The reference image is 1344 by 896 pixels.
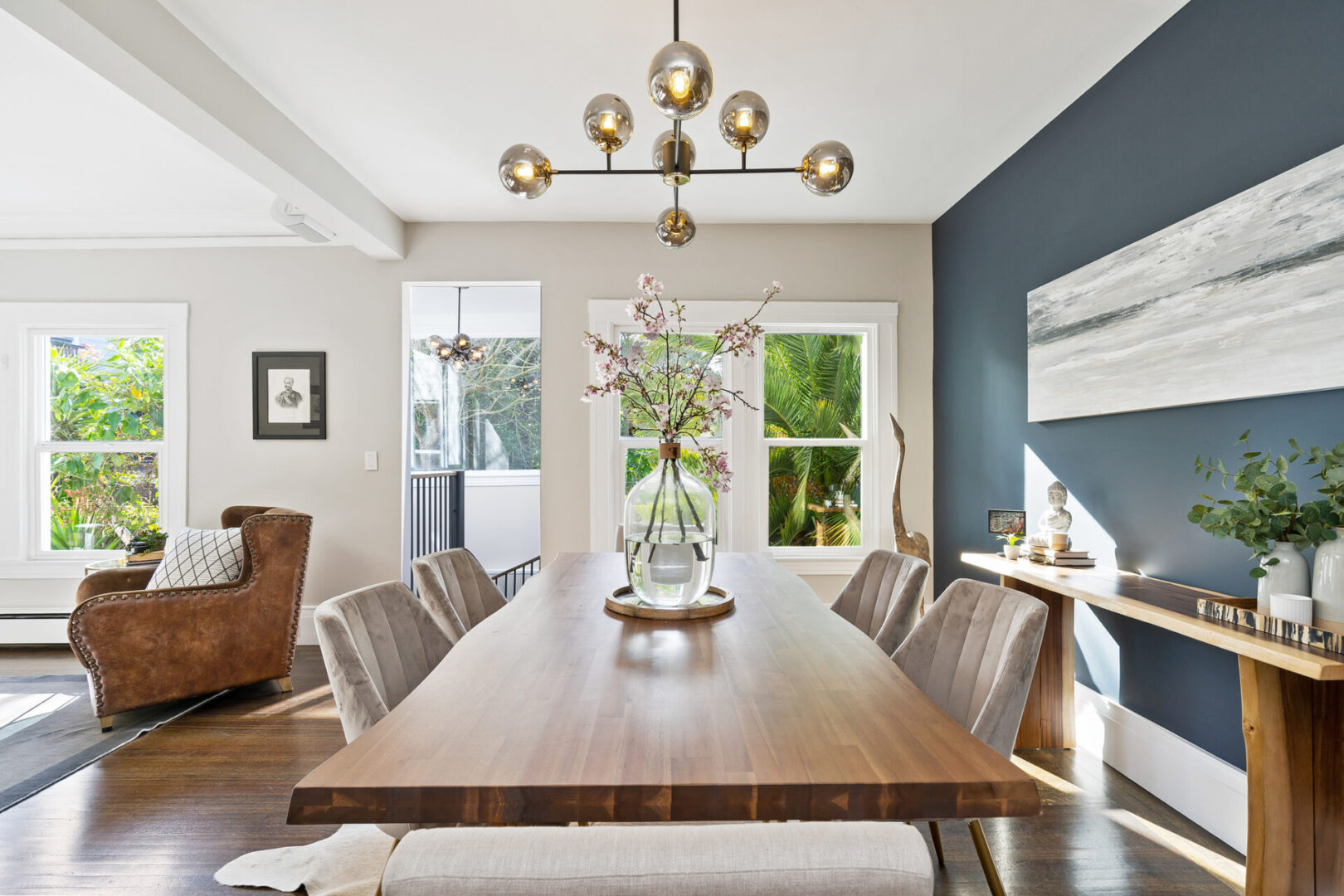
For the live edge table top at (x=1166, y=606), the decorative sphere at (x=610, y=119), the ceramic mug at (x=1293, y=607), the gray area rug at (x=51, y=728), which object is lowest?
the gray area rug at (x=51, y=728)

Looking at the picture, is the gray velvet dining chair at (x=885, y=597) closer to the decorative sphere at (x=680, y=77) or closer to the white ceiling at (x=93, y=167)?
the decorative sphere at (x=680, y=77)

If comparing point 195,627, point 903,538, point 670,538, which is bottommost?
point 195,627

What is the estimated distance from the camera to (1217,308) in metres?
2.10

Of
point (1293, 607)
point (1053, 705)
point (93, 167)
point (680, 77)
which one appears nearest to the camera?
point (680, 77)

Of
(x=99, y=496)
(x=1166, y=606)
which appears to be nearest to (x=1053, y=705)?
(x=1166, y=606)

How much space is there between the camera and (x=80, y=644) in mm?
2906

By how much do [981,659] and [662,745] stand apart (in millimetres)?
882

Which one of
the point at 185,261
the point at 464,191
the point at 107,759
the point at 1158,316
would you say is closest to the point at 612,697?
the point at 1158,316

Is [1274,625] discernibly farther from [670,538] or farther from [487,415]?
[487,415]

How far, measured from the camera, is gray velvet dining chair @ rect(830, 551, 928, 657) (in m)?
1.99

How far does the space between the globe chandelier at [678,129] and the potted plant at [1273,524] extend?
1134 millimetres

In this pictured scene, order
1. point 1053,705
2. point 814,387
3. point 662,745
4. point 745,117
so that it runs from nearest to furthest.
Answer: point 662,745 < point 745,117 < point 1053,705 < point 814,387

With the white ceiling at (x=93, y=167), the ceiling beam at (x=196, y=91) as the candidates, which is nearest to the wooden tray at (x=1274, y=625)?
→ the ceiling beam at (x=196, y=91)

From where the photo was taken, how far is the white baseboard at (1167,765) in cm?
210
